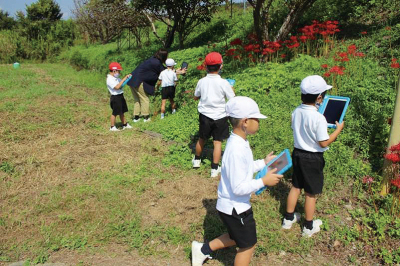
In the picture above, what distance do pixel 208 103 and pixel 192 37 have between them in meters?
10.9

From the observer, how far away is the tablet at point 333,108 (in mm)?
3035

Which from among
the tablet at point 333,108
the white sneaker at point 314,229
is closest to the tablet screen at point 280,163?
the tablet at point 333,108

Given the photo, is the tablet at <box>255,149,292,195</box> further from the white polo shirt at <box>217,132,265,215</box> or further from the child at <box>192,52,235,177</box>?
the child at <box>192,52,235,177</box>

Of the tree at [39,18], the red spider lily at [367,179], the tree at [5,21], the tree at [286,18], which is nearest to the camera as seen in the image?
the red spider lily at [367,179]

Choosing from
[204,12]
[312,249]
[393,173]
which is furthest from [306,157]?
[204,12]

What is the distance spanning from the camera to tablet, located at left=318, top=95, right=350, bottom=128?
304 centimetres

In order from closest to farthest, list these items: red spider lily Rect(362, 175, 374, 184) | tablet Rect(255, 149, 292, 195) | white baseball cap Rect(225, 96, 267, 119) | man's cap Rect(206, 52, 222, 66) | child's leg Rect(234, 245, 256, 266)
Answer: white baseball cap Rect(225, 96, 267, 119) → tablet Rect(255, 149, 292, 195) → child's leg Rect(234, 245, 256, 266) → red spider lily Rect(362, 175, 374, 184) → man's cap Rect(206, 52, 222, 66)

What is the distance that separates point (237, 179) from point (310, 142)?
1.07m

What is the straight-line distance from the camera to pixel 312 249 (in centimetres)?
299

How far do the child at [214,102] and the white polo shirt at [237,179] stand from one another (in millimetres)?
1716

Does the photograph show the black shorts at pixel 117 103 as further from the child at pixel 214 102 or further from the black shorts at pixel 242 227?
the black shorts at pixel 242 227

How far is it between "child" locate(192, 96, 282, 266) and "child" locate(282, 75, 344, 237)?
604 millimetres

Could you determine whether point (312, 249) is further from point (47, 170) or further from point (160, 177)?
point (47, 170)

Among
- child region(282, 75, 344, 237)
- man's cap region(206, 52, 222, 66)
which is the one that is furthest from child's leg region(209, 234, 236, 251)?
man's cap region(206, 52, 222, 66)
